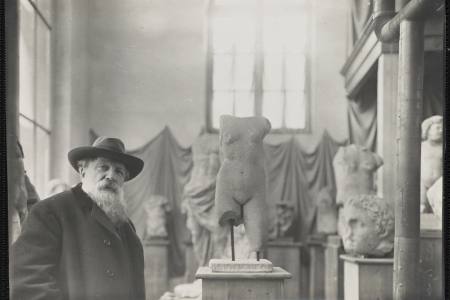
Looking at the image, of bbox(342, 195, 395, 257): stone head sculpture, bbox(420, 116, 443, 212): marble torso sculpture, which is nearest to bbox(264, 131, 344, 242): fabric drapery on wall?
bbox(420, 116, 443, 212): marble torso sculpture

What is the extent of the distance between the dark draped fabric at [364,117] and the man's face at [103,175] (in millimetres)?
4738

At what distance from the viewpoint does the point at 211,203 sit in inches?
370

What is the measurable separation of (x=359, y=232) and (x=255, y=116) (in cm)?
185

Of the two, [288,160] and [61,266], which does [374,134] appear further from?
[61,266]

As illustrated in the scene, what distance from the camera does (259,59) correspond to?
659cm

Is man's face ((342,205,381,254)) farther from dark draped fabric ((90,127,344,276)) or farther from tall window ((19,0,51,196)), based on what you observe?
tall window ((19,0,51,196))

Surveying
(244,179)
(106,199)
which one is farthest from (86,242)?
(244,179)

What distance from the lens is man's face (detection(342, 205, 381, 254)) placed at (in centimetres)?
602

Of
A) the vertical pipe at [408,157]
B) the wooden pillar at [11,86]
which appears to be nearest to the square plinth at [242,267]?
the vertical pipe at [408,157]

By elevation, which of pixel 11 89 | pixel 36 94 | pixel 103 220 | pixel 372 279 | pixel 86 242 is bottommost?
pixel 372 279

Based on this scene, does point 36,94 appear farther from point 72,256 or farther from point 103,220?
point 72,256

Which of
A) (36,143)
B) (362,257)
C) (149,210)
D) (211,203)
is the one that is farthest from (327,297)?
(36,143)

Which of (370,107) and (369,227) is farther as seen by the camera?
(370,107)

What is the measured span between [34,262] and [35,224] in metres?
0.26
